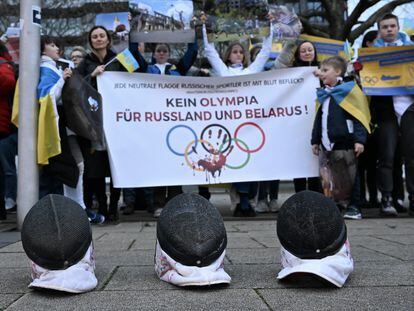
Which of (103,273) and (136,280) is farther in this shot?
(103,273)

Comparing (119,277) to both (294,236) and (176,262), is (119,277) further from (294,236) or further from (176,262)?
(294,236)

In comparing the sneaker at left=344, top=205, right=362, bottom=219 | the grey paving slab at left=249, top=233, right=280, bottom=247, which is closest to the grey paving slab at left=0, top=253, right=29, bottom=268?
the grey paving slab at left=249, top=233, right=280, bottom=247

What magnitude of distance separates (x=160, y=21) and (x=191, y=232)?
3.48 m

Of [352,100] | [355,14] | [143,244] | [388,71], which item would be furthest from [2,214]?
[355,14]

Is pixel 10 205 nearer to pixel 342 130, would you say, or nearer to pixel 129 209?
pixel 129 209

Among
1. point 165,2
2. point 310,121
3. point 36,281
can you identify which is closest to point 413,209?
point 310,121

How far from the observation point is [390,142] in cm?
586

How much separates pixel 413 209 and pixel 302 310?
13.5 feet

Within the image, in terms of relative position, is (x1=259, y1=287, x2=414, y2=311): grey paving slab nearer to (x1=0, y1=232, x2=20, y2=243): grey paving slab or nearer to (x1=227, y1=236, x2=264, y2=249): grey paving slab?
(x1=227, y1=236, x2=264, y2=249): grey paving slab

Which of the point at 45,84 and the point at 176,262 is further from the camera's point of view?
the point at 45,84

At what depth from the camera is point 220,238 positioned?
9.05 feet

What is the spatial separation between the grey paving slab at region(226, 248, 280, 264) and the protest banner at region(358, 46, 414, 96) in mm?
2867

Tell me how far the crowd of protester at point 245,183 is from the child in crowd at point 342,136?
0.03 ft

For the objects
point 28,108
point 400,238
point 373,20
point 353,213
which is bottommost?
point 353,213
